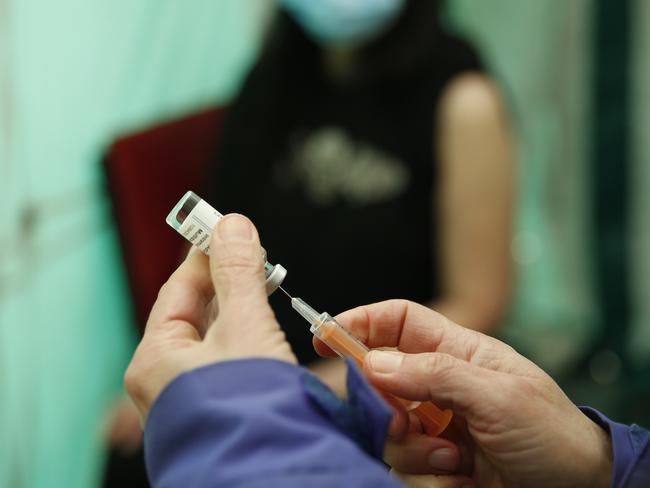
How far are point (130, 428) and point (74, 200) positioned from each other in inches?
14.9

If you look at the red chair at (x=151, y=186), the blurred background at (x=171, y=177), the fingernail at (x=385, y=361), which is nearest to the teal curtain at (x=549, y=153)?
the blurred background at (x=171, y=177)

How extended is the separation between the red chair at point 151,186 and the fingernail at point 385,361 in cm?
64

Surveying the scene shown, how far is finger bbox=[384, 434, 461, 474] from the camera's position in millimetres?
645

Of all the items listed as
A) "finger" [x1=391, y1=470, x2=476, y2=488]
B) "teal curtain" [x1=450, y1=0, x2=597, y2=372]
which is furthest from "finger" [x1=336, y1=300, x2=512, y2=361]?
"teal curtain" [x1=450, y1=0, x2=597, y2=372]

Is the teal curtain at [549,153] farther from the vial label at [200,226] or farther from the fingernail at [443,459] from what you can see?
the vial label at [200,226]

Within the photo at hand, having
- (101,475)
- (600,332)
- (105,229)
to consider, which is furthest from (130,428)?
(600,332)

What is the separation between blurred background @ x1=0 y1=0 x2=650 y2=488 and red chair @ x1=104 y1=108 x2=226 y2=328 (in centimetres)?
1

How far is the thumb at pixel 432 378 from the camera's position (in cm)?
57

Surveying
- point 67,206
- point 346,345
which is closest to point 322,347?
point 346,345

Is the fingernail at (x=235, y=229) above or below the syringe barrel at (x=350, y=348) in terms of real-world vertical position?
above

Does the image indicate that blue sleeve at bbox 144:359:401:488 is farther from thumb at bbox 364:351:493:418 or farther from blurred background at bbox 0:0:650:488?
blurred background at bbox 0:0:650:488

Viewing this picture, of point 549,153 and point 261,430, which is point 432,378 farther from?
point 549,153

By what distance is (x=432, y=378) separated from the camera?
0.57m

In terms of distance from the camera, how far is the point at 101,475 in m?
1.22
